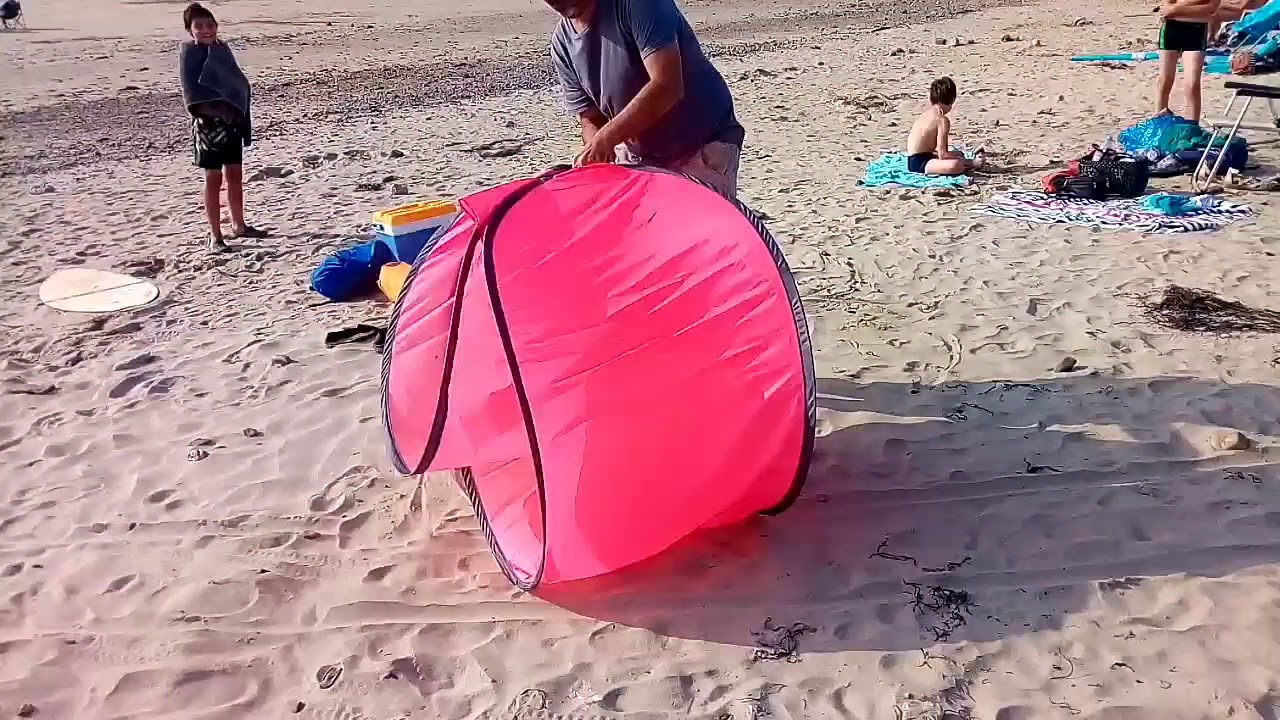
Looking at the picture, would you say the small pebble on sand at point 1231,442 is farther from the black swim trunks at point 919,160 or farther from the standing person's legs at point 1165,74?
the standing person's legs at point 1165,74

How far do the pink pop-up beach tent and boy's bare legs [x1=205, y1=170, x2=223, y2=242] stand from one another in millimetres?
4099

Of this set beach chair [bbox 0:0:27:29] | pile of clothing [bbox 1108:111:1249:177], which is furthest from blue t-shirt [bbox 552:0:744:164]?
beach chair [bbox 0:0:27:29]

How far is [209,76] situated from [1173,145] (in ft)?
23.0

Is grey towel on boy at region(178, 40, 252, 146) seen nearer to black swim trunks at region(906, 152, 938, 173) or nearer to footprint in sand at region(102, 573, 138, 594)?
footprint in sand at region(102, 573, 138, 594)

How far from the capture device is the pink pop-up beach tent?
118 inches

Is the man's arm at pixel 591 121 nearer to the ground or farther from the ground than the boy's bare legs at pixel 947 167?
farther from the ground

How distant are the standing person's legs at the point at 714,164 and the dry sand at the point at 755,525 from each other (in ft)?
3.65

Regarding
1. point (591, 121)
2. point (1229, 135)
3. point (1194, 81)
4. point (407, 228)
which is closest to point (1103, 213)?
point (1229, 135)

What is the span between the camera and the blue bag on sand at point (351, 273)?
5.64 metres

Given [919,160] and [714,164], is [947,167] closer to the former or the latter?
[919,160]

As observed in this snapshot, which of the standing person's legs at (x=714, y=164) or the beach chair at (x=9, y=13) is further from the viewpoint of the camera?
the beach chair at (x=9, y=13)

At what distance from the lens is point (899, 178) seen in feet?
24.9

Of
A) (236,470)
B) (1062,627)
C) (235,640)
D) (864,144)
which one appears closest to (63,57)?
(864,144)

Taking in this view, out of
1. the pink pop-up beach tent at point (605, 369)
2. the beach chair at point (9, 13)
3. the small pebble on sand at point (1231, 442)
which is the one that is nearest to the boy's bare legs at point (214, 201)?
the pink pop-up beach tent at point (605, 369)
